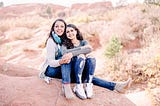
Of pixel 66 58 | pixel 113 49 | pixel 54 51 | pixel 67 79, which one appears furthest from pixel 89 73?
pixel 113 49

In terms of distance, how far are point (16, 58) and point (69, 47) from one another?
1181 centimetres

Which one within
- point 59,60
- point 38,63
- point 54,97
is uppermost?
point 59,60

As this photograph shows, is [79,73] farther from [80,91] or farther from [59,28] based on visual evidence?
[59,28]

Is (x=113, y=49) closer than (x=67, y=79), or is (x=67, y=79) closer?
(x=67, y=79)

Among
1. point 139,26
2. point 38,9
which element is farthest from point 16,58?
point 38,9

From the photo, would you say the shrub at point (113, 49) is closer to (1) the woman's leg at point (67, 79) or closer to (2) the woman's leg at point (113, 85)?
(2) the woman's leg at point (113, 85)

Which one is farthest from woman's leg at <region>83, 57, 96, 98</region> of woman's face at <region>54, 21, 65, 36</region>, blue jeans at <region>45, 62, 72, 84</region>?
woman's face at <region>54, 21, 65, 36</region>

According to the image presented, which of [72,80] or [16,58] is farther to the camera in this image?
[16,58]

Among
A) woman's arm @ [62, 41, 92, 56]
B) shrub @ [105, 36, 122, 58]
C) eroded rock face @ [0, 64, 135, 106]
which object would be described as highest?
woman's arm @ [62, 41, 92, 56]

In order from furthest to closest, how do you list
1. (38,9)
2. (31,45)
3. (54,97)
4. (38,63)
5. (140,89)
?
1. (38,9)
2. (31,45)
3. (38,63)
4. (140,89)
5. (54,97)

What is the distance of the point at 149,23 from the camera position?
16.4 m

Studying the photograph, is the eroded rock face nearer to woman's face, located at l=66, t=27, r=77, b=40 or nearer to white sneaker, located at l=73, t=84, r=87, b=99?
white sneaker, located at l=73, t=84, r=87, b=99

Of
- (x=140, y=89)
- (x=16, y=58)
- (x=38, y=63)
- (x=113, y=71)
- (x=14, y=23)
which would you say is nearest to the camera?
(x=140, y=89)

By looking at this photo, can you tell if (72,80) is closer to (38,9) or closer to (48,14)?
(48,14)
